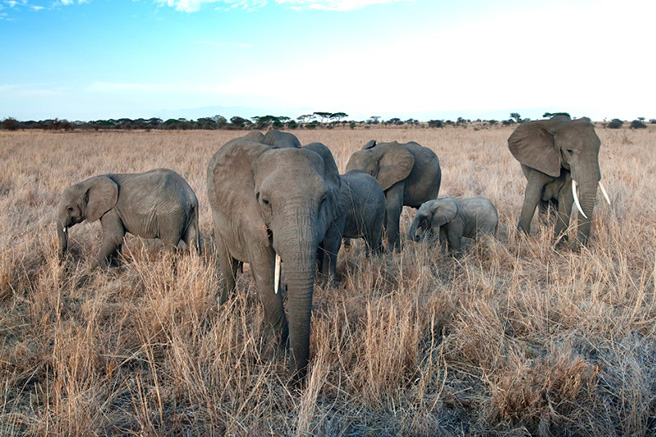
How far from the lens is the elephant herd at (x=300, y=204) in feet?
8.62

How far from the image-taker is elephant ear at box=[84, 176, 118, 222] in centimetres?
559

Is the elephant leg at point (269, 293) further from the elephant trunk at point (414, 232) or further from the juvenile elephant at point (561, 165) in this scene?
the juvenile elephant at point (561, 165)

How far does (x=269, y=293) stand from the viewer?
3246mm

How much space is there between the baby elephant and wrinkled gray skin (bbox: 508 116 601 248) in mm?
623

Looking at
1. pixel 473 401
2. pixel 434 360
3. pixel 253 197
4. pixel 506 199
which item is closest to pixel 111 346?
pixel 253 197

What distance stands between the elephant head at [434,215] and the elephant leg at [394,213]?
30 cm

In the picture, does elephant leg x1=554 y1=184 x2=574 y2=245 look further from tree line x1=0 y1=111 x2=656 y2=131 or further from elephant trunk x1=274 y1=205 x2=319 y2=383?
tree line x1=0 y1=111 x2=656 y2=131

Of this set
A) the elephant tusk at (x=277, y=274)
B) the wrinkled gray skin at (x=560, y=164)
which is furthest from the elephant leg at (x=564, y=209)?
the elephant tusk at (x=277, y=274)

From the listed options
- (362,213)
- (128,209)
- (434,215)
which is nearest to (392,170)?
(434,215)

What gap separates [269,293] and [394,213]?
3819 millimetres

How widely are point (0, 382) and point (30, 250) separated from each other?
117 inches

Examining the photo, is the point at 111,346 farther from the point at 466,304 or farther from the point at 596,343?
the point at 596,343

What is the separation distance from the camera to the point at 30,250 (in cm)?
524

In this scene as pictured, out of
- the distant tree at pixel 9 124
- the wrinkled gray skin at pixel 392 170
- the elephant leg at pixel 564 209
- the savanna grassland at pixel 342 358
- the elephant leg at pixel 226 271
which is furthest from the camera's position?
the distant tree at pixel 9 124
